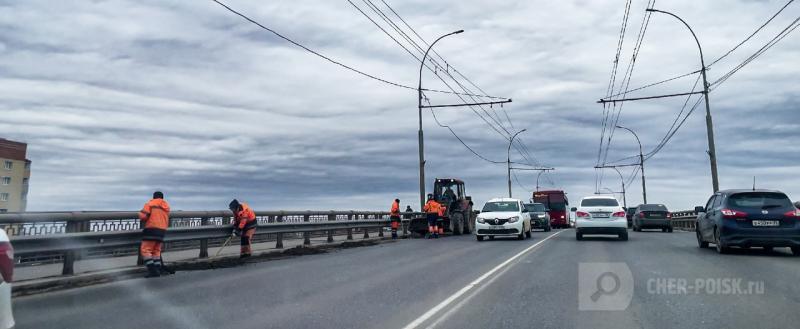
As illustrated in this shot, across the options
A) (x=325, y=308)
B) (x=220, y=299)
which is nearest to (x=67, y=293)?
(x=220, y=299)

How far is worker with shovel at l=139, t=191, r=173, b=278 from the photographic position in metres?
10.9

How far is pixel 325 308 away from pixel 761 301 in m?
5.34

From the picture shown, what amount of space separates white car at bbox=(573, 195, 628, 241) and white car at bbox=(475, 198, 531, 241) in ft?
7.29

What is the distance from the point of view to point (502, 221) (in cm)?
2211

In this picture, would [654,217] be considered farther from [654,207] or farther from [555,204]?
[555,204]

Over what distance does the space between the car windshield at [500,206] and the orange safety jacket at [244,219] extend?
36.8ft

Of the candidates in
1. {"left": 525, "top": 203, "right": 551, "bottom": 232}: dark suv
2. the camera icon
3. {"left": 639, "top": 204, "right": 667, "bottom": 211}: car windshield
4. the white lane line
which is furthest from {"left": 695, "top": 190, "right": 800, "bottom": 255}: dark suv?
{"left": 525, "top": 203, "right": 551, "bottom": 232}: dark suv

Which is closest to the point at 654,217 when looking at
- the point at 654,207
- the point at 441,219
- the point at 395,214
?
the point at 654,207

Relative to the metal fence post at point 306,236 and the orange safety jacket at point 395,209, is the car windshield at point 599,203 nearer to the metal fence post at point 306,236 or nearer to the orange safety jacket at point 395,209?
the orange safety jacket at point 395,209

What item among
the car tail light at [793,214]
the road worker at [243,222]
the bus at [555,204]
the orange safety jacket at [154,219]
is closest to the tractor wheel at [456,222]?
the road worker at [243,222]

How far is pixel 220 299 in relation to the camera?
8102 mm

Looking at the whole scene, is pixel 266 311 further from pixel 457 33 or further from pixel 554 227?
pixel 554 227

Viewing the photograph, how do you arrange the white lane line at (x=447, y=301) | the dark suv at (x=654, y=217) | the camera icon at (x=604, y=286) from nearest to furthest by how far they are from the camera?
the white lane line at (x=447, y=301) → the camera icon at (x=604, y=286) → the dark suv at (x=654, y=217)

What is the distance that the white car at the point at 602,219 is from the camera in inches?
816
